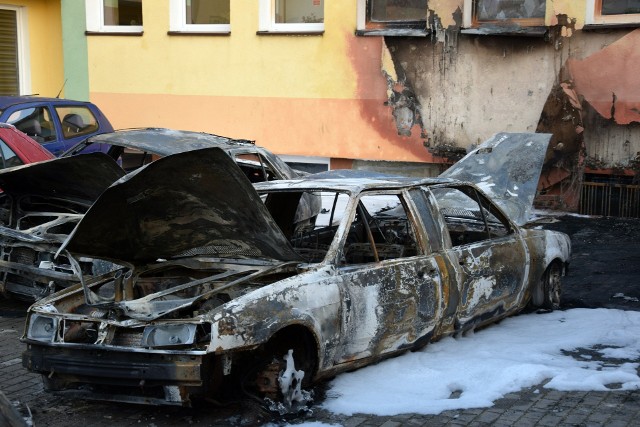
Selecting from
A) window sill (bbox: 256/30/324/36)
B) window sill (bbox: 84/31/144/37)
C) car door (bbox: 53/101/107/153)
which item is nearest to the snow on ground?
car door (bbox: 53/101/107/153)

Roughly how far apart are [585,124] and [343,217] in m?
7.89

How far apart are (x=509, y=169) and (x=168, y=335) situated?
580cm

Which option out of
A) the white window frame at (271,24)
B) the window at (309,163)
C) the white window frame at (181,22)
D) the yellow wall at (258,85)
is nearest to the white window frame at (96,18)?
the yellow wall at (258,85)

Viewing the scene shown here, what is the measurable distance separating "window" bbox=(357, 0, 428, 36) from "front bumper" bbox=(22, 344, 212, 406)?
9.97 meters

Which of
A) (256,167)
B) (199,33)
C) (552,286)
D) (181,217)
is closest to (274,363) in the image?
(181,217)

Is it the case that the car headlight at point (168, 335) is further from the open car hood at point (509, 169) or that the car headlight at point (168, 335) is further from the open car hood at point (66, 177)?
the open car hood at point (509, 169)

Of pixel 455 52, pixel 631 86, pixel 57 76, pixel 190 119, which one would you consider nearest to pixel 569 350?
pixel 631 86

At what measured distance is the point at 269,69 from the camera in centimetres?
1591

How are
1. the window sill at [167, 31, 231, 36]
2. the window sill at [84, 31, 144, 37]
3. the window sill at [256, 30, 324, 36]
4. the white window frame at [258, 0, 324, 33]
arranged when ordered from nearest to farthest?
the window sill at [256, 30, 324, 36]
the white window frame at [258, 0, 324, 33]
the window sill at [167, 31, 231, 36]
the window sill at [84, 31, 144, 37]

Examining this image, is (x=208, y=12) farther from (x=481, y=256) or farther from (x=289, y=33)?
(x=481, y=256)

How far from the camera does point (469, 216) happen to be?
802 cm

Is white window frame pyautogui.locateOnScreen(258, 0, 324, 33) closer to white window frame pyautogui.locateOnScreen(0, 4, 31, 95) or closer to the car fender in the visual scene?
white window frame pyautogui.locateOnScreen(0, 4, 31, 95)

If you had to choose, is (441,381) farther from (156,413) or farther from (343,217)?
(156,413)

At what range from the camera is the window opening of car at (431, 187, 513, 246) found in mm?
7551
